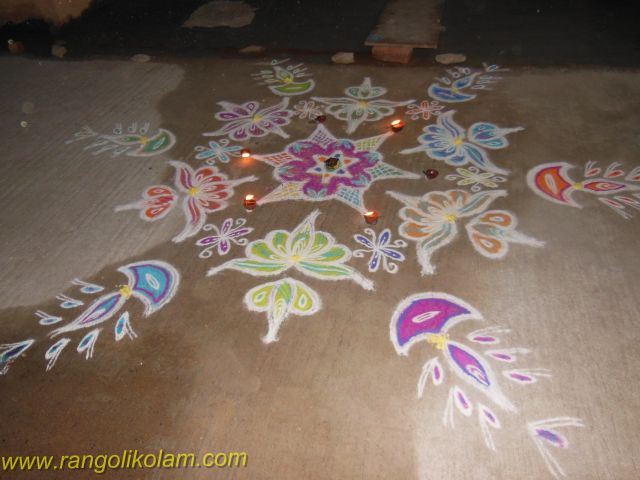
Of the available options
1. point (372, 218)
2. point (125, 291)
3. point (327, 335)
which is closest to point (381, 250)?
point (372, 218)

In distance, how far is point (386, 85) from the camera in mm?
2816

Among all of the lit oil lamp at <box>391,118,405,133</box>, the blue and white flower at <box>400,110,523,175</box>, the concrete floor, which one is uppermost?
the lit oil lamp at <box>391,118,405,133</box>

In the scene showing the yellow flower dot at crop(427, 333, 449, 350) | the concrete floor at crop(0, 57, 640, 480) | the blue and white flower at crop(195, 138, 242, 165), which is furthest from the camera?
the blue and white flower at crop(195, 138, 242, 165)

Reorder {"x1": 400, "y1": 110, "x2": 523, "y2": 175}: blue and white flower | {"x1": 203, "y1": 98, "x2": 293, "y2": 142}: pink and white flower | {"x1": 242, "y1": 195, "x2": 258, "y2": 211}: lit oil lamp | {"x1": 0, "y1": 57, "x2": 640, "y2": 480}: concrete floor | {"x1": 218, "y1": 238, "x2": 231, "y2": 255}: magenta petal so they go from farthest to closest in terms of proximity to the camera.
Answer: {"x1": 203, "y1": 98, "x2": 293, "y2": 142}: pink and white flower, {"x1": 400, "y1": 110, "x2": 523, "y2": 175}: blue and white flower, {"x1": 242, "y1": 195, "x2": 258, "y2": 211}: lit oil lamp, {"x1": 218, "y1": 238, "x2": 231, "y2": 255}: magenta petal, {"x1": 0, "y1": 57, "x2": 640, "y2": 480}: concrete floor

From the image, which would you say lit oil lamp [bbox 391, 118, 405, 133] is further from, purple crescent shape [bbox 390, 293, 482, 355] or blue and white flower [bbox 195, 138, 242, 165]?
purple crescent shape [bbox 390, 293, 482, 355]

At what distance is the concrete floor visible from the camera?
1283 mm

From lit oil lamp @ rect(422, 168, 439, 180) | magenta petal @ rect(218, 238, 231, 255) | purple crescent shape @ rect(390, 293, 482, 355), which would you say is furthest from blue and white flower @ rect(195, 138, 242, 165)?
purple crescent shape @ rect(390, 293, 482, 355)

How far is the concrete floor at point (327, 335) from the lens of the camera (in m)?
1.28

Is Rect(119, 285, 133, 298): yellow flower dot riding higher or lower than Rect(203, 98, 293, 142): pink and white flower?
lower

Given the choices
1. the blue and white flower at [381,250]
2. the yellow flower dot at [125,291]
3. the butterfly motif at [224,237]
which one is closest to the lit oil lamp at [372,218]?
the blue and white flower at [381,250]

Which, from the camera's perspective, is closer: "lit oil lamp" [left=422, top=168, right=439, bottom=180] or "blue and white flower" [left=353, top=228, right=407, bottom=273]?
"blue and white flower" [left=353, top=228, right=407, bottom=273]

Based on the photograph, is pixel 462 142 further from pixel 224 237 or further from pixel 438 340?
pixel 224 237

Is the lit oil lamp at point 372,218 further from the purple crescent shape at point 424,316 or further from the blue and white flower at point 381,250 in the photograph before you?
the purple crescent shape at point 424,316

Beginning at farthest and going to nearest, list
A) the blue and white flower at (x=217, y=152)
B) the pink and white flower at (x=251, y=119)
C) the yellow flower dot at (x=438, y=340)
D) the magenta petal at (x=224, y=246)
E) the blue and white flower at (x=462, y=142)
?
the pink and white flower at (x=251, y=119)
the blue and white flower at (x=217, y=152)
the blue and white flower at (x=462, y=142)
the magenta petal at (x=224, y=246)
the yellow flower dot at (x=438, y=340)
